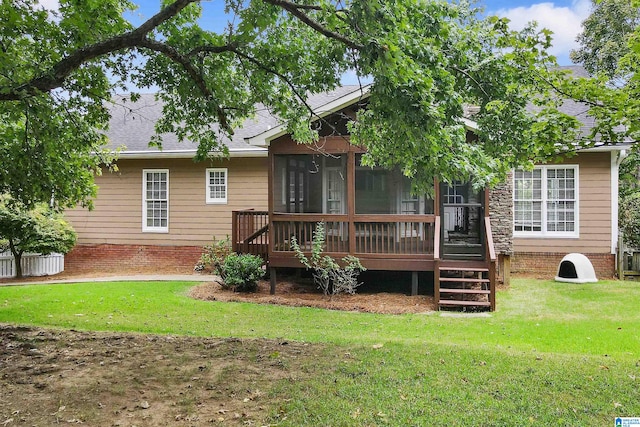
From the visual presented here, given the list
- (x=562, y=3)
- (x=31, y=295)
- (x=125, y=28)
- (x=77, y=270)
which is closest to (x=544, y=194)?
(x=562, y=3)

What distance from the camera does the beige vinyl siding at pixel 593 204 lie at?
14.6 m

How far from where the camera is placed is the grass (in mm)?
4746

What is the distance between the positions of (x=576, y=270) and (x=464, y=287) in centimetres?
402

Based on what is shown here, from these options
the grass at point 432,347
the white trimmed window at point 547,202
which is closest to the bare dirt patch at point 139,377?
the grass at point 432,347

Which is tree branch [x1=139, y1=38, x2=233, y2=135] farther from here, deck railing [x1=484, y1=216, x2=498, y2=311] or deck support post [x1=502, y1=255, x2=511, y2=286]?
deck support post [x1=502, y1=255, x2=511, y2=286]

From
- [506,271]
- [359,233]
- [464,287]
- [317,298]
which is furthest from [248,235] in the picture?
[506,271]

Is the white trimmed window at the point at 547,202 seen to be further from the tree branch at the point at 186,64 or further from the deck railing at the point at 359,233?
the tree branch at the point at 186,64

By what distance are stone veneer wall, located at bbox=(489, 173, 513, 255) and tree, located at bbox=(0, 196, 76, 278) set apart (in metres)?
11.9

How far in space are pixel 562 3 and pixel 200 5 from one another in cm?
1603

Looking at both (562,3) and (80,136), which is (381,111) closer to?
(80,136)

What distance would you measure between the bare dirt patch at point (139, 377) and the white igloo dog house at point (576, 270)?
9364mm

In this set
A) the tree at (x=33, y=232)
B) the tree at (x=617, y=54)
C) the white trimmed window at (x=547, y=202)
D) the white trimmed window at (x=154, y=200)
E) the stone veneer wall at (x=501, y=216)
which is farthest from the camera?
the white trimmed window at (x=154, y=200)

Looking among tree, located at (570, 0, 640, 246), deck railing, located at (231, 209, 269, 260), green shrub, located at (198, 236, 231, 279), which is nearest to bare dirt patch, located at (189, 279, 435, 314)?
deck railing, located at (231, 209, 269, 260)

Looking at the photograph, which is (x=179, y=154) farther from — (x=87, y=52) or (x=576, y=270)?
(x=576, y=270)
